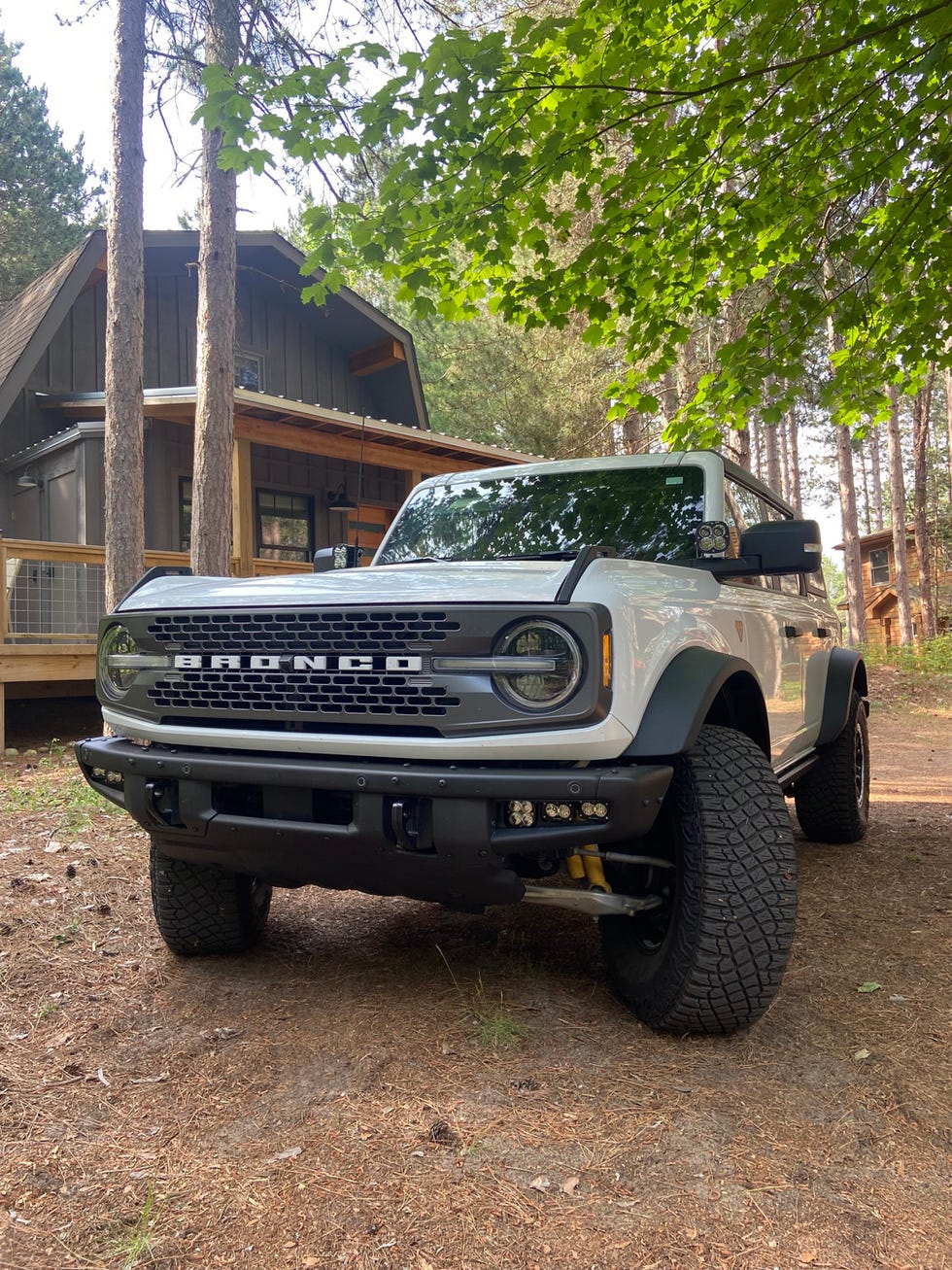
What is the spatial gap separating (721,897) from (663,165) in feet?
13.5

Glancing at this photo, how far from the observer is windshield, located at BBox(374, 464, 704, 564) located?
11.6 feet

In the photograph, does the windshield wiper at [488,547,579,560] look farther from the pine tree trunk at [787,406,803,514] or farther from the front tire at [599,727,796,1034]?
the pine tree trunk at [787,406,803,514]

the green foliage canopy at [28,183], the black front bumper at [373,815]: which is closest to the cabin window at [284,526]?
the black front bumper at [373,815]

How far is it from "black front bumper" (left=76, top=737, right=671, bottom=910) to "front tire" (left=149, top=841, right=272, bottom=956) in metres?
0.37

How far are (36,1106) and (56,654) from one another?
7.26 m

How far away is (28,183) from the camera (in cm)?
2400

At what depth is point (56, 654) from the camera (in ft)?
29.1

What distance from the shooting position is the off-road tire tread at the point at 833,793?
16.4 feet

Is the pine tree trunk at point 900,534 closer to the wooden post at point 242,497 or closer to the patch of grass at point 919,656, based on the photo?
the patch of grass at point 919,656

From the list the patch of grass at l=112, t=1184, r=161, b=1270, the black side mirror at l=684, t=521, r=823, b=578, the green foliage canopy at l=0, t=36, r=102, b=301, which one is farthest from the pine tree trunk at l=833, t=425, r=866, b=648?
the green foliage canopy at l=0, t=36, r=102, b=301

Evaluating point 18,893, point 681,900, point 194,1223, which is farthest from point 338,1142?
point 18,893

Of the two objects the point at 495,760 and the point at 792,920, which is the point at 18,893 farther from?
the point at 792,920

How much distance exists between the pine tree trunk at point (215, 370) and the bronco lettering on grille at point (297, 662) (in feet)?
17.8

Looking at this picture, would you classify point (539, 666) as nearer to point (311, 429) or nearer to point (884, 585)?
point (311, 429)
